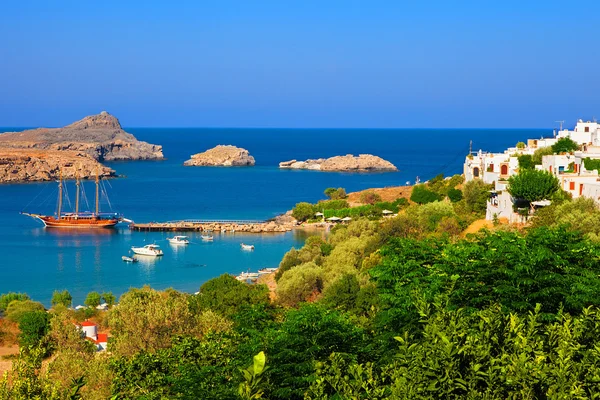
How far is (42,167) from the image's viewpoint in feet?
318

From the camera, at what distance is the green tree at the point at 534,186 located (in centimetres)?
2541

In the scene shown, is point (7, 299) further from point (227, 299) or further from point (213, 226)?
point (213, 226)

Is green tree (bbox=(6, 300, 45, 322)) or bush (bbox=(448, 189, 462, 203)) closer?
green tree (bbox=(6, 300, 45, 322))

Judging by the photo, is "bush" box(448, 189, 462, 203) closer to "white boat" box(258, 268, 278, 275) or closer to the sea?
"white boat" box(258, 268, 278, 275)

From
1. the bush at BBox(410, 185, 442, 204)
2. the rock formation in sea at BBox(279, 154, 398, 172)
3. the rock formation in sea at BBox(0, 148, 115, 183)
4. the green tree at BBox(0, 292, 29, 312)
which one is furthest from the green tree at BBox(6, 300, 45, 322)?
the rock formation in sea at BBox(279, 154, 398, 172)

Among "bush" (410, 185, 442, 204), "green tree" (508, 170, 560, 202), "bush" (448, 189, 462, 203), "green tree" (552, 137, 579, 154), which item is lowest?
"bush" (410, 185, 442, 204)

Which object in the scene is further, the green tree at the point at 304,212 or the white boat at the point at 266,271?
the green tree at the point at 304,212

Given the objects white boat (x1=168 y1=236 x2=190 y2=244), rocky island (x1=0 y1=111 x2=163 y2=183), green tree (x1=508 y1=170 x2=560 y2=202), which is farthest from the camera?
rocky island (x1=0 y1=111 x2=163 y2=183)

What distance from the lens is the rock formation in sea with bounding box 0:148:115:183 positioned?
94625mm

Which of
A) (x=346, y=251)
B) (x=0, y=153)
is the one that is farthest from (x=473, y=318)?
(x=0, y=153)

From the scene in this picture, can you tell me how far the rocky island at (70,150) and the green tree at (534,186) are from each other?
4736 cm

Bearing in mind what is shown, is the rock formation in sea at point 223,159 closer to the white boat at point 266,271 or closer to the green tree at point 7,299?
the white boat at point 266,271

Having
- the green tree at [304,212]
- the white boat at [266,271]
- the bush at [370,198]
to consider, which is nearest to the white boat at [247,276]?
the white boat at [266,271]

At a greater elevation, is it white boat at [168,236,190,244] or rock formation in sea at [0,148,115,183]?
rock formation in sea at [0,148,115,183]
